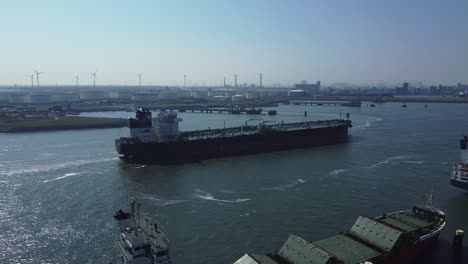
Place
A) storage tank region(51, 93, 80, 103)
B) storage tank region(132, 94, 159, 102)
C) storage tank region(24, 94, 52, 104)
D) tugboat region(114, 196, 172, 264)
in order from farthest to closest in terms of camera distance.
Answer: storage tank region(132, 94, 159, 102) → storage tank region(51, 93, 80, 103) → storage tank region(24, 94, 52, 104) → tugboat region(114, 196, 172, 264)

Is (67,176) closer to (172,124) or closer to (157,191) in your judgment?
(157,191)

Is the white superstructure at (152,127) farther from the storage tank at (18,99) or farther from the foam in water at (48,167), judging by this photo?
the storage tank at (18,99)

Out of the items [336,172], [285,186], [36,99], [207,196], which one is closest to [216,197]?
[207,196]

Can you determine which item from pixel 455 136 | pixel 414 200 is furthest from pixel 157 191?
pixel 455 136

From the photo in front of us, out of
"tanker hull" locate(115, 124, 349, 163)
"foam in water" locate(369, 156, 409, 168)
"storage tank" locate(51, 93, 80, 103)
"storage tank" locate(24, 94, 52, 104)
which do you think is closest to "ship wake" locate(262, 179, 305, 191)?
"foam in water" locate(369, 156, 409, 168)

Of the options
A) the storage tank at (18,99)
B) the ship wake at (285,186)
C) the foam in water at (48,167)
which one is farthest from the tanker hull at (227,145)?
the storage tank at (18,99)

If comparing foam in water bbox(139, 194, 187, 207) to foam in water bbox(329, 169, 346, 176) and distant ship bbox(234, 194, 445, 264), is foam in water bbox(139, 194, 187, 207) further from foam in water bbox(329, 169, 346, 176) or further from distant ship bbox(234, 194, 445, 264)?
foam in water bbox(329, 169, 346, 176)
